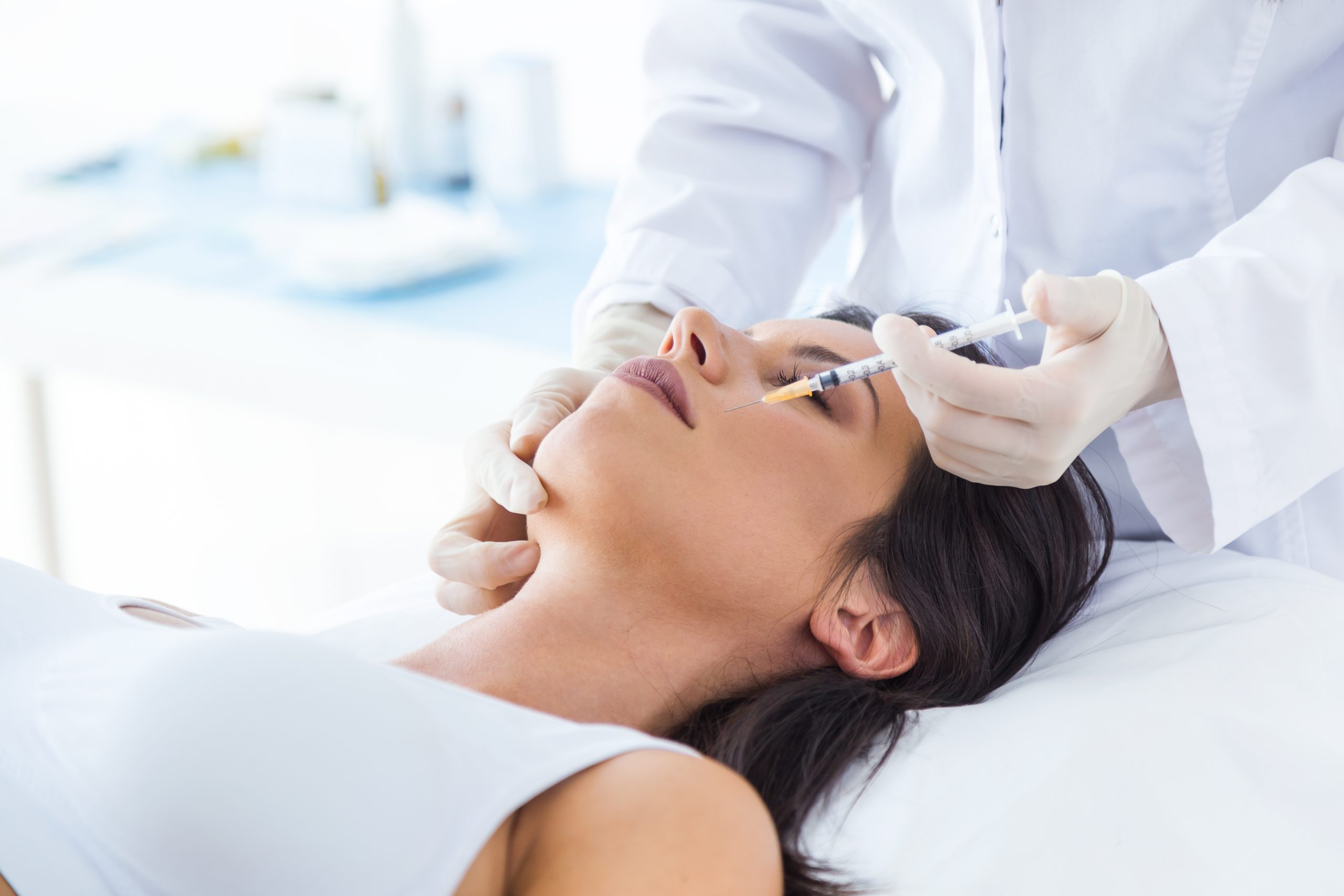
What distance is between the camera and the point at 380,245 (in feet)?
7.43

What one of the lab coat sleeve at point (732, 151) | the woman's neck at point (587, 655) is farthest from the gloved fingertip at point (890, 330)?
the lab coat sleeve at point (732, 151)

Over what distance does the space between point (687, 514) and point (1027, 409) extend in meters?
0.31

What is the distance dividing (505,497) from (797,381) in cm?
31

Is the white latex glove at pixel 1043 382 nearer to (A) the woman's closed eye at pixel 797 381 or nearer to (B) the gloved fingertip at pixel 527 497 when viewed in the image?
(A) the woman's closed eye at pixel 797 381

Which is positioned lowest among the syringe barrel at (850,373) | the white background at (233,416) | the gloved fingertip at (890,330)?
the white background at (233,416)

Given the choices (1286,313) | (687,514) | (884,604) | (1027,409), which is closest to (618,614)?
(687,514)

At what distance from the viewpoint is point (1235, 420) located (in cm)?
103

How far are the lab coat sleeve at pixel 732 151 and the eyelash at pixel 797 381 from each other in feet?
1.14

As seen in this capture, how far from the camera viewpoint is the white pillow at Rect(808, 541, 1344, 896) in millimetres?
853

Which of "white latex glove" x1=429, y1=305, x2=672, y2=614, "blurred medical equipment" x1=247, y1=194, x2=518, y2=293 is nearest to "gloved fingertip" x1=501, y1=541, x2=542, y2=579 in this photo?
"white latex glove" x1=429, y1=305, x2=672, y2=614

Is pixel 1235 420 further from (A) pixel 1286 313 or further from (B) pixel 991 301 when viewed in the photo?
(B) pixel 991 301

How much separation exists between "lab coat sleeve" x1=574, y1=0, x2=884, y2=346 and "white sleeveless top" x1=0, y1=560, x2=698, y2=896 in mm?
790

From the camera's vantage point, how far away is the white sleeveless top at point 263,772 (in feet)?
2.34

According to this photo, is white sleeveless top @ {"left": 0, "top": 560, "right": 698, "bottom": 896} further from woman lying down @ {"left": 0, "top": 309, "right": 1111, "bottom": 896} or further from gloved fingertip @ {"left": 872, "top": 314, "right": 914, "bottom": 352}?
gloved fingertip @ {"left": 872, "top": 314, "right": 914, "bottom": 352}
